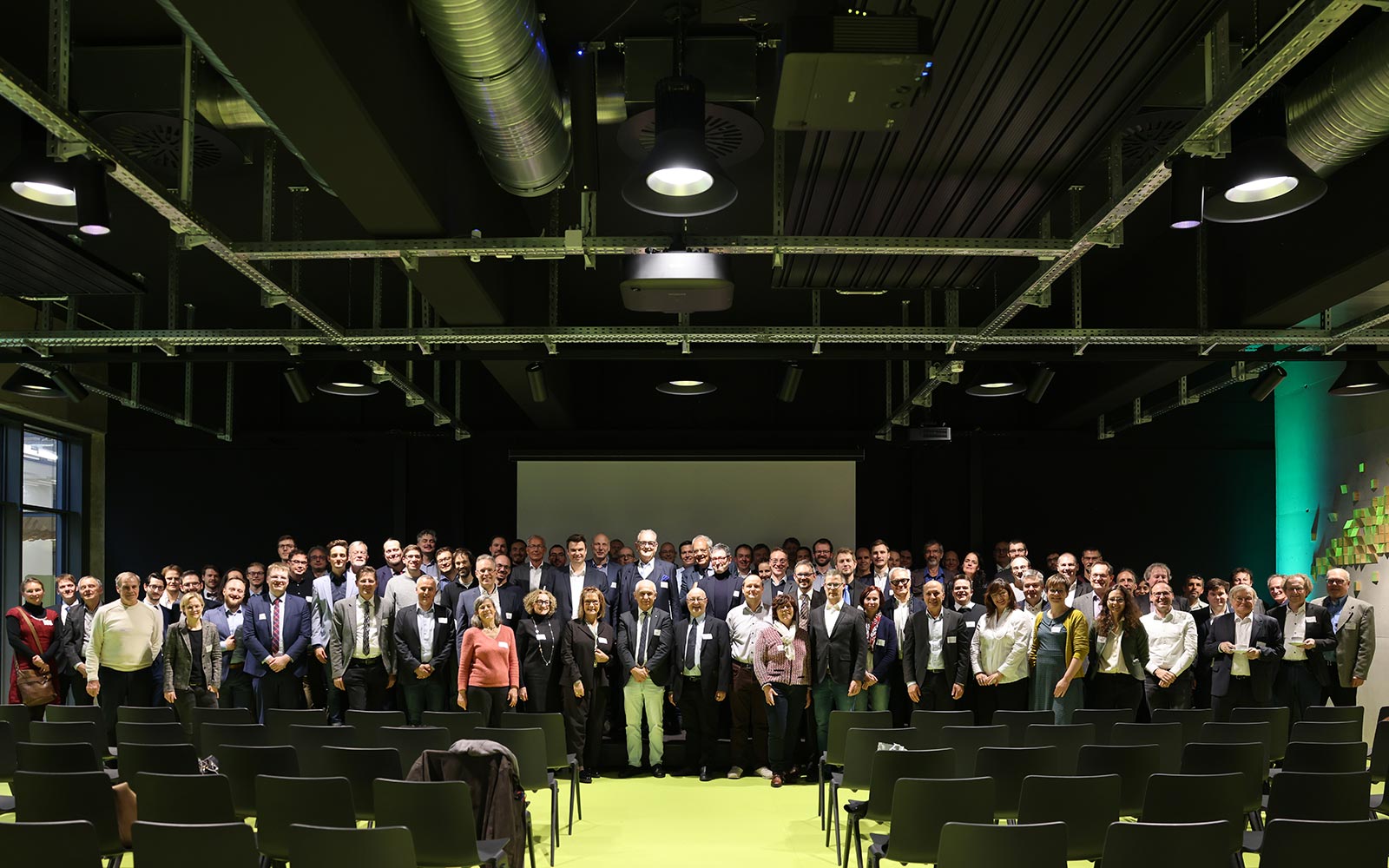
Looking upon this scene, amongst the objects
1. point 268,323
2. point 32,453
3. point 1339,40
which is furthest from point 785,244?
point 32,453

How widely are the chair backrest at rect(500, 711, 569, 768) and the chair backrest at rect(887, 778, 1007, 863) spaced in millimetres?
2846

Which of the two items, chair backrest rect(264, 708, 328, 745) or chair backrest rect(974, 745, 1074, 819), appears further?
chair backrest rect(264, 708, 328, 745)

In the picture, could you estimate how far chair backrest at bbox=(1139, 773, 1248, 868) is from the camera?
4996 mm

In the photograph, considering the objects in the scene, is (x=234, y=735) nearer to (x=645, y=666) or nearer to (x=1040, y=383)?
(x=645, y=666)

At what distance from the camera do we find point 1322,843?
4082 mm

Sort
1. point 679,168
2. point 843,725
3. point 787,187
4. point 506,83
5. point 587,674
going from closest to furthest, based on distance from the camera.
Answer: point 506,83 → point 679,168 → point 843,725 → point 787,187 → point 587,674

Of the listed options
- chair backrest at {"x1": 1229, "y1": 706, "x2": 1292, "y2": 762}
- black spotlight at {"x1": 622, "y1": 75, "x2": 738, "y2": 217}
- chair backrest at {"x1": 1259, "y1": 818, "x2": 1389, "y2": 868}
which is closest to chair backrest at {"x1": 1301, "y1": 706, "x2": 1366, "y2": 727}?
chair backrest at {"x1": 1229, "y1": 706, "x2": 1292, "y2": 762}

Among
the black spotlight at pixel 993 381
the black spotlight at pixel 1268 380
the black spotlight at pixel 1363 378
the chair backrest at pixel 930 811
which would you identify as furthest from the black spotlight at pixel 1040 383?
the chair backrest at pixel 930 811

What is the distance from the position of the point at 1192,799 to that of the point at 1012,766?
946mm

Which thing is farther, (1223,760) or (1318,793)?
(1223,760)

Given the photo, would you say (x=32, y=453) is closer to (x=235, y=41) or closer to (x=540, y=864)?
(x=540, y=864)

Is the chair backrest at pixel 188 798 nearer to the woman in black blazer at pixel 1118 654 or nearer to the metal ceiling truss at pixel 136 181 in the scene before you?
the metal ceiling truss at pixel 136 181

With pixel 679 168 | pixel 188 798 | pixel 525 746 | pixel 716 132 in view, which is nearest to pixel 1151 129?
pixel 716 132

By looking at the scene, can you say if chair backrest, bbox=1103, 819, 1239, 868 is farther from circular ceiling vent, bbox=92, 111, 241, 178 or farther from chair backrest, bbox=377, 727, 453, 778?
circular ceiling vent, bbox=92, 111, 241, 178
